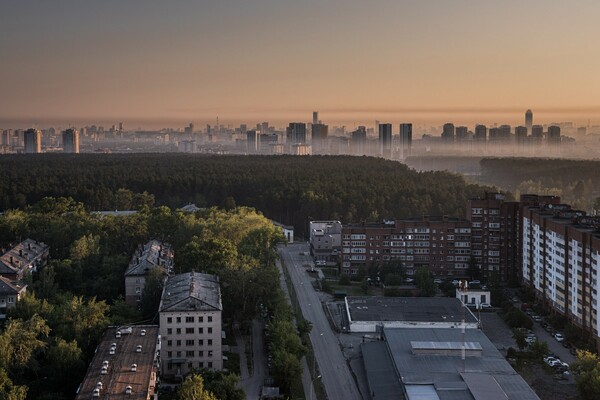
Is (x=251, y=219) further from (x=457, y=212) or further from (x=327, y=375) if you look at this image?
(x=327, y=375)

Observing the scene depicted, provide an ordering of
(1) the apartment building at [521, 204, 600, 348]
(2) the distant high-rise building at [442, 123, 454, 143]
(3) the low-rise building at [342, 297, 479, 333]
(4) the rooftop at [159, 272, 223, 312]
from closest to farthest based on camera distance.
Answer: (4) the rooftop at [159, 272, 223, 312] → (1) the apartment building at [521, 204, 600, 348] → (3) the low-rise building at [342, 297, 479, 333] → (2) the distant high-rise building at [442, 123, 454, 143]

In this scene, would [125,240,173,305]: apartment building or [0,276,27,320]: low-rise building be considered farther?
[125,240,173,305]: apartment building

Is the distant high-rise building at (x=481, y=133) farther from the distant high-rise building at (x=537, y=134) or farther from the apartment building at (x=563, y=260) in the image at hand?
the apartment building at (x=563, y=260)

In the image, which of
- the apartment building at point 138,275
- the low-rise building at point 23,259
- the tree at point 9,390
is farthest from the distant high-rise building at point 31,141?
the tree at point 9,390

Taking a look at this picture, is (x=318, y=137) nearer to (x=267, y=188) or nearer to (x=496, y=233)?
(x=267, y=188)

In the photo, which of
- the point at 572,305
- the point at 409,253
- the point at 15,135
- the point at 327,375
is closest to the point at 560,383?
the point at 572,305

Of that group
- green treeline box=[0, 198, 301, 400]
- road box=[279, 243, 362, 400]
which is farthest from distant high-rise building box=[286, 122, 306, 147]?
road box=[279, 243, 362, 400]

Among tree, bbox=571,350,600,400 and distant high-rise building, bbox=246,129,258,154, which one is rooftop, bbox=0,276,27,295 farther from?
distant high-rise building, bbox=246,129,258,154
